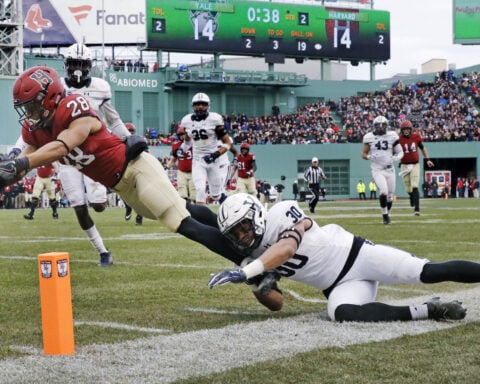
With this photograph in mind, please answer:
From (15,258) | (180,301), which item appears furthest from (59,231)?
(180,301)

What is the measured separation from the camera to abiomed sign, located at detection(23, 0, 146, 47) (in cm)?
4369

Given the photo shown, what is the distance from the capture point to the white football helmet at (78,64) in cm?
747

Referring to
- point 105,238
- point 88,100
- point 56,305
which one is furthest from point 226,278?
point 105,238

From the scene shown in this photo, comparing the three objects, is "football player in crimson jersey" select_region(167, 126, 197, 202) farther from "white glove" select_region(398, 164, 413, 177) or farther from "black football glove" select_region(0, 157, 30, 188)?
"black football glove" select_region(0, 157, 30, 188)

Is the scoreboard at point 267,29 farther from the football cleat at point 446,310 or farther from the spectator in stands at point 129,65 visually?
the football cleat at point 446,310

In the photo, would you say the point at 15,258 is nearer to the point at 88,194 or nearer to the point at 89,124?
the point at 88,194

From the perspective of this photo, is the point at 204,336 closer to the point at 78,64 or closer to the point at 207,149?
the point at 78,64

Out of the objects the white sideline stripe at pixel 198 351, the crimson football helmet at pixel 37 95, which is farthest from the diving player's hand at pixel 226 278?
the crimson football helmet at pixel 37 95

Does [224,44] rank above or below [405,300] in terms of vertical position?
above

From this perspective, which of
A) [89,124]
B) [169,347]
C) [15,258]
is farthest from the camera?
[15,258]

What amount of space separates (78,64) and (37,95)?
244 centimetres

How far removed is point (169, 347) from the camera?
4113 mm

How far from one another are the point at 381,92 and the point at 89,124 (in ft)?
146

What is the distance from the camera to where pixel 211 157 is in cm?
1221
